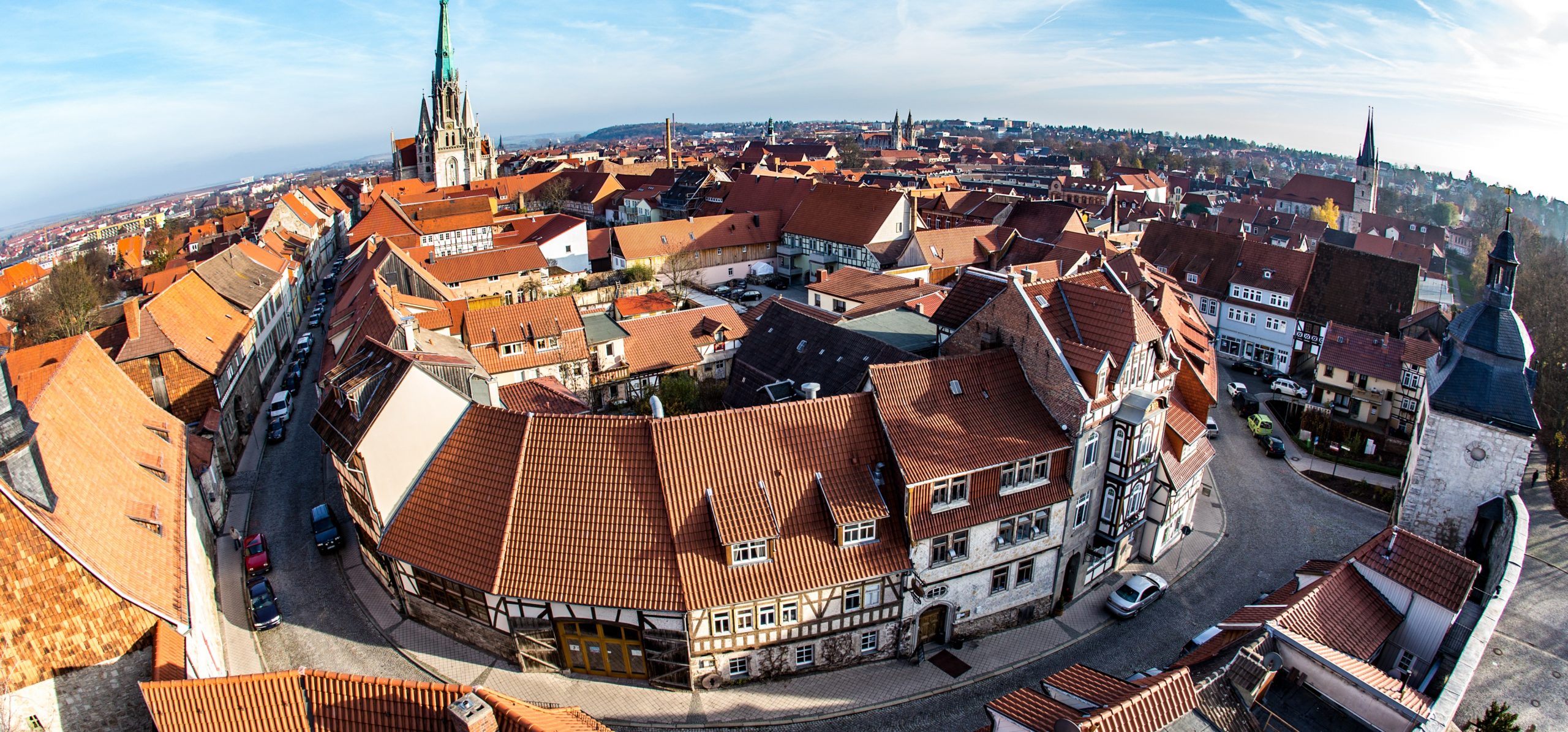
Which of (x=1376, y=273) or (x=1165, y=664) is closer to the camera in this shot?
(x=1165, y=664)

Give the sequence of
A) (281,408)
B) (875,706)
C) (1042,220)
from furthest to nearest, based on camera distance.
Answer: (1042,220) → (281,408) → (875,706)

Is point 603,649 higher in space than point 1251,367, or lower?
lower

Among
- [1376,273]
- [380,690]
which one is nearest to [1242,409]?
[1376,273]

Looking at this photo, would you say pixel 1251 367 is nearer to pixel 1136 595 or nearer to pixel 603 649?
pixel 1136 595

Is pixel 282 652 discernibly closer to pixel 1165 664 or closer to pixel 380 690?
pixel 380 690

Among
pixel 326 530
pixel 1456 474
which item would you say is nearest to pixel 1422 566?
pixel 1456 474

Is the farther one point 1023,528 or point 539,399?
point 539,399

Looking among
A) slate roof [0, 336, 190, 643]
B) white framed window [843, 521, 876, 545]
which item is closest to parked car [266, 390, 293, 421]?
slate roof [0, 336, 190, 643]
